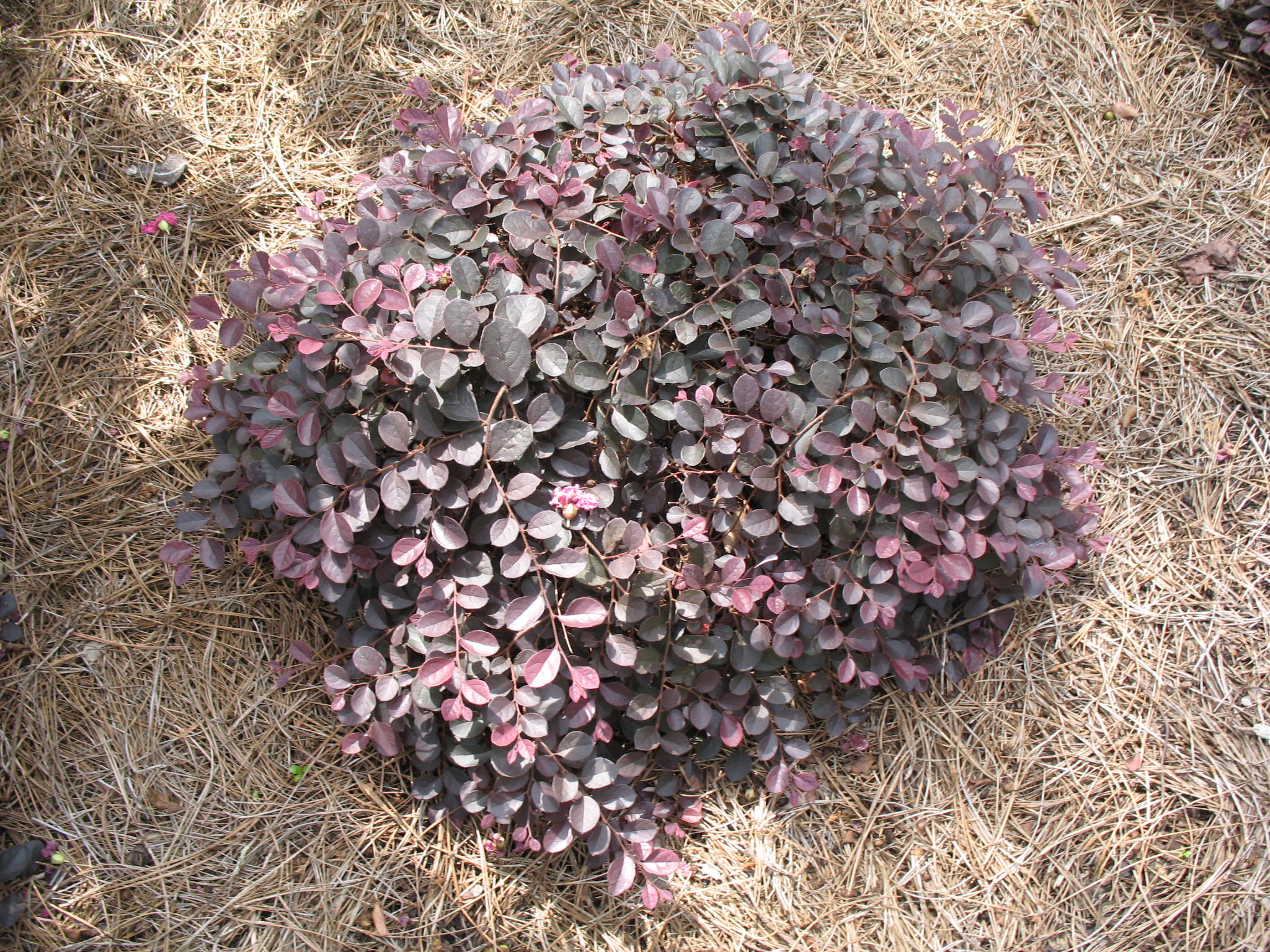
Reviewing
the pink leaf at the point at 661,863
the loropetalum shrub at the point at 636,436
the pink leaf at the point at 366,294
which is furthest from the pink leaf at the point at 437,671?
the pink leaf at the point at 366,294

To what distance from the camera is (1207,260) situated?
89.5 inches

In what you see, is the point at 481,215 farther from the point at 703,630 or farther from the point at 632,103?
the point at 703,630

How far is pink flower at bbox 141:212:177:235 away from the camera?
1986mm

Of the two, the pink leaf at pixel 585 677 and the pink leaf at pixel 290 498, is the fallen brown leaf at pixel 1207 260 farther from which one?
the pink leaf at pixel 290 498

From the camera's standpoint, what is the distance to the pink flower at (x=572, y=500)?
1.47 metres

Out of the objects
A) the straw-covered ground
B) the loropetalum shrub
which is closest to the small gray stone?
the straw-covered ground

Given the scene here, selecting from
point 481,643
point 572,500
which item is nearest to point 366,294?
point 572,500

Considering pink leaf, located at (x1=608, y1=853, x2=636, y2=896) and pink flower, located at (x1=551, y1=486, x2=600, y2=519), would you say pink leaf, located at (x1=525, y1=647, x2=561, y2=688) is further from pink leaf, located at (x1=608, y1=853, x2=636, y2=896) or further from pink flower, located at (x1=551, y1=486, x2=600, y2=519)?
pink leaf, located at (x1=608, y1=853, x2=636, y2=896)

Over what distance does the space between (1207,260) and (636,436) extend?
1.95m

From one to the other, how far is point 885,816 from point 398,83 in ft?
7.97

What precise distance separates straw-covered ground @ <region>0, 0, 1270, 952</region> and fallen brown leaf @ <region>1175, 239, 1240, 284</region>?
34 mm

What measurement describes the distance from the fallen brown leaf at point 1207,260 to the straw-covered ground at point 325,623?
34 millimetres

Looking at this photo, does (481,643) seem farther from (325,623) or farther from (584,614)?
(325,623)

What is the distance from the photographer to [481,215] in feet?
5.52
